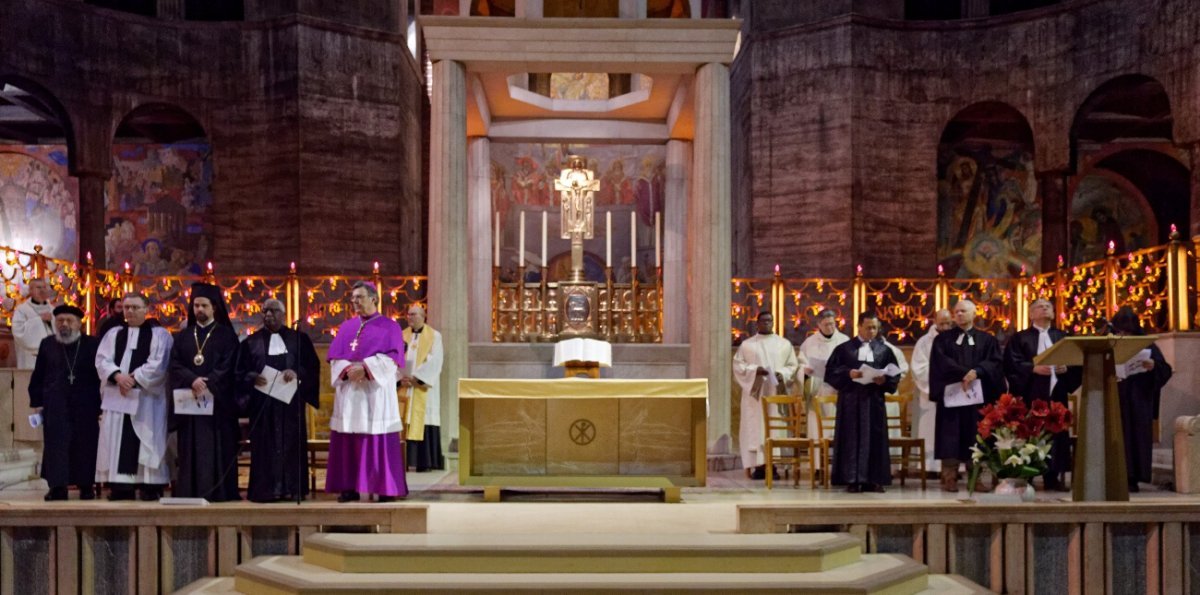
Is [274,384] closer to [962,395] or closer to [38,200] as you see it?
[962,395]

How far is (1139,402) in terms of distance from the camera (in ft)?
32.2

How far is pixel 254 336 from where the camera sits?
8.79 m

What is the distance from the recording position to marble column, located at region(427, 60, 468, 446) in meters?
11.7

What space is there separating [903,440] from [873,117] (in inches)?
340

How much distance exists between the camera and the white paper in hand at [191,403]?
8.50 meters

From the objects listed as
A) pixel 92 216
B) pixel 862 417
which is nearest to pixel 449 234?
pixel 862 417

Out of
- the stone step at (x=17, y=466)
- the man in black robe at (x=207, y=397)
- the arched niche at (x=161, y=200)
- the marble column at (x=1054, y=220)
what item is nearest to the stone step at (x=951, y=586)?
the man in black robe at (x=207, y=397)

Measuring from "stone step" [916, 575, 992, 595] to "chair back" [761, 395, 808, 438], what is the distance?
289 cm

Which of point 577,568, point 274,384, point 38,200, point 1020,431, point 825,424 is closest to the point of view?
point 577,568

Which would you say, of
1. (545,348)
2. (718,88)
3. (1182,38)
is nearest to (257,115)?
(545,348)

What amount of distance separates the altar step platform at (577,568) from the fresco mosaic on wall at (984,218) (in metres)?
12.4

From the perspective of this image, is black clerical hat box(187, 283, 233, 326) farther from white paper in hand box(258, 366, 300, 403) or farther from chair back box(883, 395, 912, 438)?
chair back box(883, 395, 912, 438)

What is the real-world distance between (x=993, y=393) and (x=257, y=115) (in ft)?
37.9

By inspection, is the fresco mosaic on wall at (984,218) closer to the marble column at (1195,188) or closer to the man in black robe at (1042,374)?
the marble column at (1195,188)
